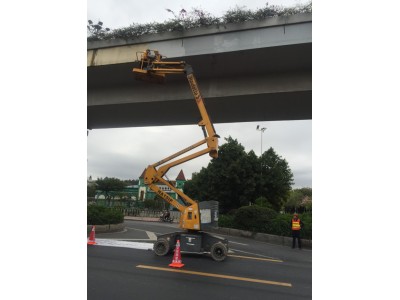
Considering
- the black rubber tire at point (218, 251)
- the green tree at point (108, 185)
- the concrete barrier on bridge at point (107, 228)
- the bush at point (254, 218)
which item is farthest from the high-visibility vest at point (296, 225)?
the green tree at point (108, 185)

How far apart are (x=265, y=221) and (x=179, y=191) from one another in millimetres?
7397

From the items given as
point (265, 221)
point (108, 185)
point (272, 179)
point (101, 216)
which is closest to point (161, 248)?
point (101, 216)

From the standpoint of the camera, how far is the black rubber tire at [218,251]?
8.58m

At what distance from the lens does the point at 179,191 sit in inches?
372

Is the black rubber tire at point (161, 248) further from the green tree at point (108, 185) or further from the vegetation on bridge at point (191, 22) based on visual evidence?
the green tree at point (108, 185)

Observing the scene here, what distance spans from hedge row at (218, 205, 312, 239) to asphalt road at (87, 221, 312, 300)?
12.7 ft

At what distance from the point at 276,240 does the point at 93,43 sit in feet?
39.9

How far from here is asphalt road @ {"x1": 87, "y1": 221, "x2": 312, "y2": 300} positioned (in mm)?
5616

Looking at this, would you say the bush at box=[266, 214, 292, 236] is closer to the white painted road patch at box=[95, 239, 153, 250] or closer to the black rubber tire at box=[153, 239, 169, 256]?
the white painted road patch at box=[95, 239, 153, 250]

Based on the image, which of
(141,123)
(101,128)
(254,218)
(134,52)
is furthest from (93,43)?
(254,218)

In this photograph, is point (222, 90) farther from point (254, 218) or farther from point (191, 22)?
point (254, 218)

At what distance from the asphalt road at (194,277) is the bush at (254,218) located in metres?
5.20

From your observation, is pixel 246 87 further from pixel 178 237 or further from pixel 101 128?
pixel 101 128

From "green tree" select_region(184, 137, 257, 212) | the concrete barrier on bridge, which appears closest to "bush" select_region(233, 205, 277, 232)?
the concrete barrier on bridge
